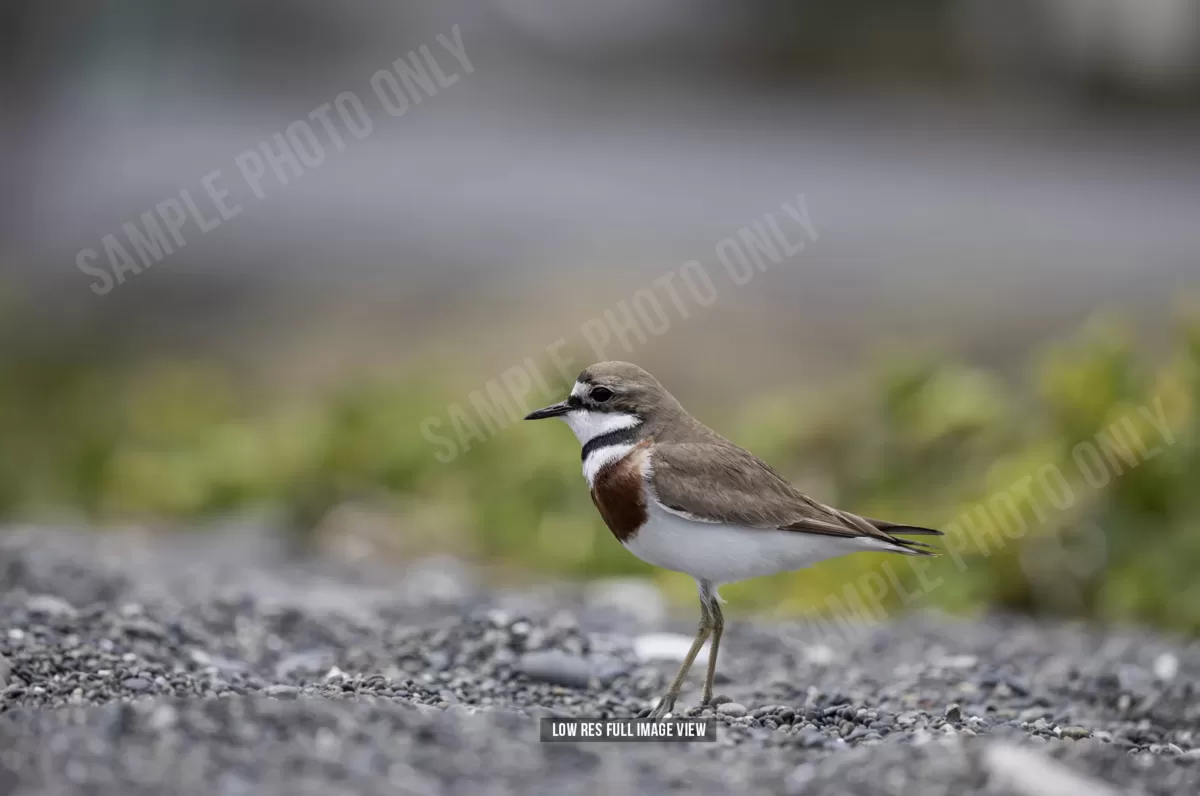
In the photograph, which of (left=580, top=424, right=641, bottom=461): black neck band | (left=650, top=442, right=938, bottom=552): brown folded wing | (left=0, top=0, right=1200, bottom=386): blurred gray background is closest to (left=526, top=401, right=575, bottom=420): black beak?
(left=580, top=424, right=641, bottom=461): black neck band

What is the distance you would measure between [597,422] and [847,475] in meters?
3.08

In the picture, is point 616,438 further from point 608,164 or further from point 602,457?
point 608,164

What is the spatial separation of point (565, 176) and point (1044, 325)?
6.78 metres

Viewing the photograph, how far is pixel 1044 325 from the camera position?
1173 cm

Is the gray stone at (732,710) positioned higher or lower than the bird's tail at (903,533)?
lower

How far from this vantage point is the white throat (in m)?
4.70

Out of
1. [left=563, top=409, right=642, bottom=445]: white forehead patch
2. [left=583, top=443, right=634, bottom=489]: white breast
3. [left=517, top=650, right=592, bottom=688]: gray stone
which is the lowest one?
[left=517, top=650, right=592, bottom=688]: gray stone

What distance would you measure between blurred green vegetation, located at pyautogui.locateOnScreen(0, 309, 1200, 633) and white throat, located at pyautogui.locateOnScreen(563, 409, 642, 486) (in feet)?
7.77

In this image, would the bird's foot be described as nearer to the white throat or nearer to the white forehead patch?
the white throat

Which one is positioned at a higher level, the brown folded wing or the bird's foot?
the brown folded wing

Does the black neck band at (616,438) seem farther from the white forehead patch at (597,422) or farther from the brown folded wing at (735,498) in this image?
the brown folded wing at (735,498)

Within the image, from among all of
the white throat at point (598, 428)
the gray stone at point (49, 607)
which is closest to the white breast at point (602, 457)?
the white throat at point (598, 428)

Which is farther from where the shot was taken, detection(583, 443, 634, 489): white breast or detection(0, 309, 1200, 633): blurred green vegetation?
detection(0, 309, 1200, 633): blurred green vegetation

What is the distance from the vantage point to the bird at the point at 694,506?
177 inches
